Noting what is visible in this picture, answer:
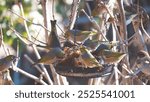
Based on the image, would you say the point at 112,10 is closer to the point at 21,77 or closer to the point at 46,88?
the point at 46,88

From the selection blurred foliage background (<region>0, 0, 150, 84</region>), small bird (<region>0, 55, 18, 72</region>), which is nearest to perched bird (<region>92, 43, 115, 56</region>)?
small bird (<region>0, 55, 18, 72</region>)

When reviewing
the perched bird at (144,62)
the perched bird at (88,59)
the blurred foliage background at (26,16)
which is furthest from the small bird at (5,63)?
the blurred foliage background at (26,16)

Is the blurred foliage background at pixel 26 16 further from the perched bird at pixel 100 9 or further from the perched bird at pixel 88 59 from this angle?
the perched bird at pixel 88 59

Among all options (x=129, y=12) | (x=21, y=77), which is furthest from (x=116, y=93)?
(x=21, y=77)

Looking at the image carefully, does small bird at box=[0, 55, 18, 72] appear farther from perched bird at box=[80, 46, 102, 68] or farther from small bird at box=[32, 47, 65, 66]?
perched bird at box=[80, 46, 102, 68]

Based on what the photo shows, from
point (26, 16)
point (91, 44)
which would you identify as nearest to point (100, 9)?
point (91, 44)

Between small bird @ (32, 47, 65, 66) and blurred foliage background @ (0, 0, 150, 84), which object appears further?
blurred foliage background @ (0, 0, 150, 84)

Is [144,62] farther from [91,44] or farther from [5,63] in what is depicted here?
[5,63]

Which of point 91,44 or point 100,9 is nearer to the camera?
point 91,44
